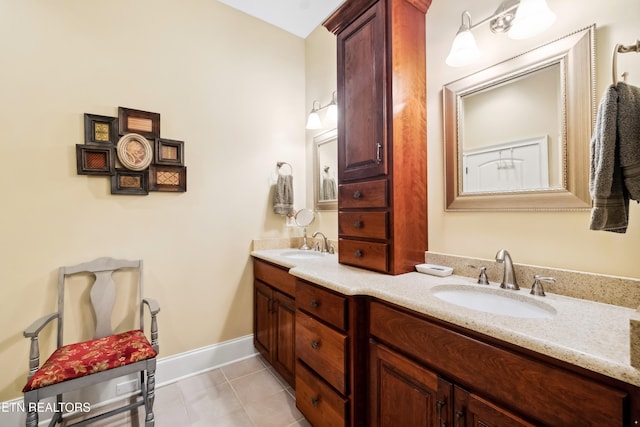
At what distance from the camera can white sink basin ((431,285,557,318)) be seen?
3.28ft

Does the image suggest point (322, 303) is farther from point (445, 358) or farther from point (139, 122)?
point (139, 122)

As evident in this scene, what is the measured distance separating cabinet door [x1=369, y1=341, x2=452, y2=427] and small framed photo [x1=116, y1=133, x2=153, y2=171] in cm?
185

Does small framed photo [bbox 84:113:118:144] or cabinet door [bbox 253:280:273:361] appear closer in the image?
small framed photo [bbox 84:113:118:144]

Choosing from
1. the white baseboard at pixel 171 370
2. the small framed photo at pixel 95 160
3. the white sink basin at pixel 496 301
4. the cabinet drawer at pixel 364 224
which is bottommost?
the white baseboard at pixel 171 370

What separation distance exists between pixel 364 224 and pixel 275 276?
83cm

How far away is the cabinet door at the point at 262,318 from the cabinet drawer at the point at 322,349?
1.86 ft

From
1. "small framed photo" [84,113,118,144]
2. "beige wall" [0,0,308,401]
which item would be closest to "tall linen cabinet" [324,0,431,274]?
"beige wall" [0,0,308,401]

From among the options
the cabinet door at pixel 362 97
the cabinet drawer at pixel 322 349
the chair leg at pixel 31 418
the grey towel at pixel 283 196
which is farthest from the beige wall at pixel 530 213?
the chair leg at pixel 31 418

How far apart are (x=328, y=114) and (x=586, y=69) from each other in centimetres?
155

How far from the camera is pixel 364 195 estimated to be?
1.52 metres

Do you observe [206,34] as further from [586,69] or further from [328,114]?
[586,69]

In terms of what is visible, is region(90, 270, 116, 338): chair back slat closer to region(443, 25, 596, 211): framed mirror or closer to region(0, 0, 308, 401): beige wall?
region(0, 0, 308, 401): beige wall

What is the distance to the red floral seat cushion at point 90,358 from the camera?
1.23 metres

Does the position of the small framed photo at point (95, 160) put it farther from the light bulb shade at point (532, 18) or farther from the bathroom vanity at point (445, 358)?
the light bulb shade at point (532, 18)
